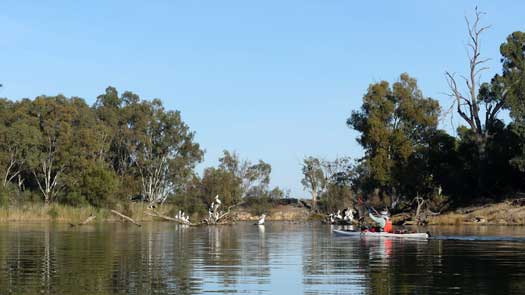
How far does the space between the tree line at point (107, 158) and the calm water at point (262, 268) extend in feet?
155

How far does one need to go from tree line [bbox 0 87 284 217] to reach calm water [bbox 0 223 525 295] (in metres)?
47.2

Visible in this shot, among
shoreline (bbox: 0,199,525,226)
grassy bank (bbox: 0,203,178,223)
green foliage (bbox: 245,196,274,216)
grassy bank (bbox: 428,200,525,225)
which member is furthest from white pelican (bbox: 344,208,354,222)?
green foliage (bbox: 245,196,274,216)

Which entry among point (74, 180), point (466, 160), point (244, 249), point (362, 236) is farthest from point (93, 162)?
point (244, 249)

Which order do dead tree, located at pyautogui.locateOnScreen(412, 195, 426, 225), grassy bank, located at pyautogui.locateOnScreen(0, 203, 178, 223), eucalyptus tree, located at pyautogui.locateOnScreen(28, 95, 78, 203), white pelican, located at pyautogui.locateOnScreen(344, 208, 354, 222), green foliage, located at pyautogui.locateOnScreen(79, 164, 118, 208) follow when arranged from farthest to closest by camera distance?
1. eucalyptus tree, located at pyautogui.locateOnScreen(28, 95, 78, 203)
2. green foliage, located at pyautogui.locateOnScreen(79, 164, 118, 208)
3. white pelican, located at pyautogui.locateOnScreen(344, 208, 354, 222)
4. grassy bank, located at pyautogui.locateOnScreen(0, 203, 178, 223)
5. dead tree, located at pyautogui.locateOnScreen(412, 195, 426, 225)

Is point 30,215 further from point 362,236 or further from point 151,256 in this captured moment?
point 151,256

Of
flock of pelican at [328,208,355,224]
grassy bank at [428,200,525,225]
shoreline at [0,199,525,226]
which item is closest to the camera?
grassy bank at [428,200,525,225]

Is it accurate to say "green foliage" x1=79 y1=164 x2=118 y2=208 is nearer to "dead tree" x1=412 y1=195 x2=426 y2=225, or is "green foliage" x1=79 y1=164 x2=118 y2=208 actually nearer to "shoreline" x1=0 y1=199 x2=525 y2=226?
"shoreline" x1=0 y1=199 x2=525 y2=226

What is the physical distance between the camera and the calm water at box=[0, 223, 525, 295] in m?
20.4

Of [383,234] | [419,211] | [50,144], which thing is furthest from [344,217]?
[383,234]

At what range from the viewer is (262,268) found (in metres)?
26.5

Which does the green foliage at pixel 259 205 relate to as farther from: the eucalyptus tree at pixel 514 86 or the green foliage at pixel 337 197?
the eucalyptus tree at pixel 514 86

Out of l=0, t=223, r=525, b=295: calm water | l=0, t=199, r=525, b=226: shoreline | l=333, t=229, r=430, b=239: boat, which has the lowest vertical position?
l=0, t=223, r=525, b=295: calm water

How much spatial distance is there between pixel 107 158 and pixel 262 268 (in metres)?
81.4

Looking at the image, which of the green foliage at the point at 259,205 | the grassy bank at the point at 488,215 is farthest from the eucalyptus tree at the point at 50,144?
the grassy bank at the point at 488,215
